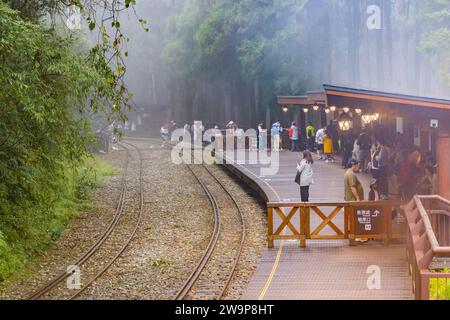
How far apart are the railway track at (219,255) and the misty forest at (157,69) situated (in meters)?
3.27

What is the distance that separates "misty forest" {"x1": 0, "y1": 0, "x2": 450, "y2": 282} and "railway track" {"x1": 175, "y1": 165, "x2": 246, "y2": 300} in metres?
3.27

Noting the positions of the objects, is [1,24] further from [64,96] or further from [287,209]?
[287,209]

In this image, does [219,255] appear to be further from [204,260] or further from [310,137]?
[310,137]

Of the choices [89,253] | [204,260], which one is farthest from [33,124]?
[204,260]

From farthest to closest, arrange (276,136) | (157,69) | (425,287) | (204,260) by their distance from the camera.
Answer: (157,69) < (276,136) < (204,260) < (425,287)

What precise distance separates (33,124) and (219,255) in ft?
15.7

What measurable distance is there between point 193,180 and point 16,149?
17880 millimetres

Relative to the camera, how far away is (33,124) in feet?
63.0

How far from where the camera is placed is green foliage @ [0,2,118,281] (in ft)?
55.0

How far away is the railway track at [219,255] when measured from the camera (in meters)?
15.0

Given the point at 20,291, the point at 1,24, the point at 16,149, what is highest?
the point at 1,24
